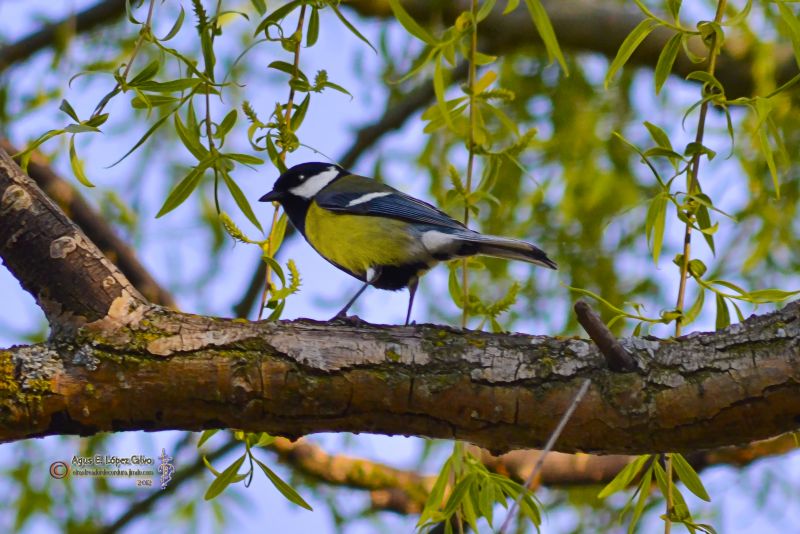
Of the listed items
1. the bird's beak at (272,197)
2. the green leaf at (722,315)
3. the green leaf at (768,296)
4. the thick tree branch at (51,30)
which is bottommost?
the green leaf at (768,296)

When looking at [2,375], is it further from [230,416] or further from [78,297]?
[230,416]

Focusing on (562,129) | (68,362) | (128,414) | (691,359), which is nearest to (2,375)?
(68,362)

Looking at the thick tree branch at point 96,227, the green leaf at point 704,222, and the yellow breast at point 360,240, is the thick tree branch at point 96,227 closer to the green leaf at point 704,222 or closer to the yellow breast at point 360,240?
the yellow breast at point 360,240

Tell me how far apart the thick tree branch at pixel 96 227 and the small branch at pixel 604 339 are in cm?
209

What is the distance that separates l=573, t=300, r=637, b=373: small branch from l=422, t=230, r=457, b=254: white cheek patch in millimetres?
970

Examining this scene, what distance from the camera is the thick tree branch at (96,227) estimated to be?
3.47 meters

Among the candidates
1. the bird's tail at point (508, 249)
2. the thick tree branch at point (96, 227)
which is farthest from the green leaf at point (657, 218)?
the thick tree branch at point (96, 227)

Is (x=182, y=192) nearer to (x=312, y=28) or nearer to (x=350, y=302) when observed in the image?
(x=312, y=28)

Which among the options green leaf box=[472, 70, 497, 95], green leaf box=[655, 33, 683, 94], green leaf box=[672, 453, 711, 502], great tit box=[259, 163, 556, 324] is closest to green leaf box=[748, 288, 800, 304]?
green leaf box=[672, 453, 711, 502]

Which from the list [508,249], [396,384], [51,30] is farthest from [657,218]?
[51,30]

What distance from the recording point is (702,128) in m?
1.90

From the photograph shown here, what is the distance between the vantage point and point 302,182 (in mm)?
3338

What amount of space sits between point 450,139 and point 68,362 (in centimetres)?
204

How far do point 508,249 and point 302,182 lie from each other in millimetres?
954
